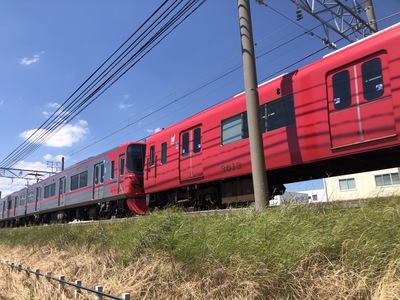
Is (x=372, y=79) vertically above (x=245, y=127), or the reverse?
(x=372, y=79)

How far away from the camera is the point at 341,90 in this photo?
7.68m

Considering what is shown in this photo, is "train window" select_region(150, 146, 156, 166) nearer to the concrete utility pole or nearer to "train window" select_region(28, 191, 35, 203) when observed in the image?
the concrete utility pole

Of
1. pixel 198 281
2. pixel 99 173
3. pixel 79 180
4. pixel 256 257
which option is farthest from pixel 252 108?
pixel 79 180

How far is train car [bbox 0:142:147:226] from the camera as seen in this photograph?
15.3 metres

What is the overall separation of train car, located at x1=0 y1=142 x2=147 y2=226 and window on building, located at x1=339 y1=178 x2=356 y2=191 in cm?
2542

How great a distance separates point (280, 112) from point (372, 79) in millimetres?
2288

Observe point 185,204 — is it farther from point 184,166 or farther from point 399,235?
point 399,235

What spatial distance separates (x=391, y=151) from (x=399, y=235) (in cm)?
396

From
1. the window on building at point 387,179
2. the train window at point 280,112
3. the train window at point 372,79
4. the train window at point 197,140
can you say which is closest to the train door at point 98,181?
the train window at point 197,140

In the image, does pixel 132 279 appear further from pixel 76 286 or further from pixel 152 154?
pixel 152 154

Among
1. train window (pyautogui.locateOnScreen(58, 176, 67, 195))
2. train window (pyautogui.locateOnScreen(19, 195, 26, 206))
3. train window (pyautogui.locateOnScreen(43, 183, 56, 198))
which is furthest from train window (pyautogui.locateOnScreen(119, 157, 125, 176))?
train window (pyautogui.locateOnScreen(19, 195, 26, 206))

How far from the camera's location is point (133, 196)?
15.1 m

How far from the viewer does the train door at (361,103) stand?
6.85 m

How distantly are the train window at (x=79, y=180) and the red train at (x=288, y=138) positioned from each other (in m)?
3.64
